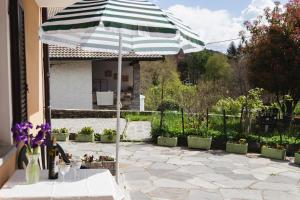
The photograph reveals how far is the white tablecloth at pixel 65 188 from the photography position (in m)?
3.21

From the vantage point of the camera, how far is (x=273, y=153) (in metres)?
9.49

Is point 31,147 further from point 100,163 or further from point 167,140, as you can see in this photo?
point 167,140

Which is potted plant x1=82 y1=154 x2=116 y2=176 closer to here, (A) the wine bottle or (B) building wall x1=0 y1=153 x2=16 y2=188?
(B) building wall x1=0 y1=153 x2=16 y2=188

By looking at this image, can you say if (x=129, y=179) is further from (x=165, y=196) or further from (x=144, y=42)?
(x=144, y=42)

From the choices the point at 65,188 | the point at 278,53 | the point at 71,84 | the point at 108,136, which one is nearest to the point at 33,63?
the point at 65,188

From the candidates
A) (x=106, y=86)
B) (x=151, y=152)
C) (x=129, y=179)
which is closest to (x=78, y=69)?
(x=106, y=86)

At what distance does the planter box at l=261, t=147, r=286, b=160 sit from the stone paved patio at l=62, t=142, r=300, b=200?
0.79ft

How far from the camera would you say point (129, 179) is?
7.29 m

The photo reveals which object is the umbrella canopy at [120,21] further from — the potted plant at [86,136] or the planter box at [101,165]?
the potted plant at [86,136]

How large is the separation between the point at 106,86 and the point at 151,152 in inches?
471

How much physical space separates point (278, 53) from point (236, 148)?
13.3 ft

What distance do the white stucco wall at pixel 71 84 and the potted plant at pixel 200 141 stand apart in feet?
33.9

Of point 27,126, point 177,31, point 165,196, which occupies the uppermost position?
point 177,31

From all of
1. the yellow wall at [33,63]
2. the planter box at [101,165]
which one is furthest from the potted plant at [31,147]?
the planter box at [101,165]
